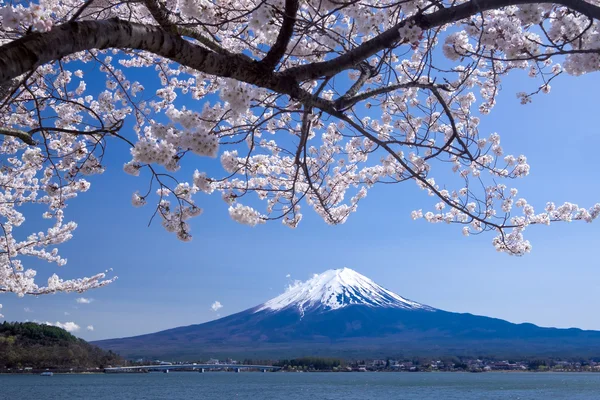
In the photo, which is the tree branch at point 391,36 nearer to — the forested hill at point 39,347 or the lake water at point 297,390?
the lake water at point 297,390

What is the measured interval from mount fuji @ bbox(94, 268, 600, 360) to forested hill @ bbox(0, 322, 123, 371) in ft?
101

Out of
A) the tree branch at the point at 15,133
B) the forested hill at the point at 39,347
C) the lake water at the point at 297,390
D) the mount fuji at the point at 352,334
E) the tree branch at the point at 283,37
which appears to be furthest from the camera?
the mount fuji at the point at 352,334

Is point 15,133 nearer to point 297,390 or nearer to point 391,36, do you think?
point 391,36

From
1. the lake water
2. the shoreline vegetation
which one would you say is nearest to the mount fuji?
the shoreline vegetation

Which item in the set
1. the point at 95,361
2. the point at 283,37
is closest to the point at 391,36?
the point at 283,37

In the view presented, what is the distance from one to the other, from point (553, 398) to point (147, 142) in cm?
3598

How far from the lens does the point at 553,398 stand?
32.7m

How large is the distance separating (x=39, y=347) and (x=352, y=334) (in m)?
61.3

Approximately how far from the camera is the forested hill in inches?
1801

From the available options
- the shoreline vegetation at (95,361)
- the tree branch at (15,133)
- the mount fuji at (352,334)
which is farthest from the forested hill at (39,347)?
the tree branch at (15,133)

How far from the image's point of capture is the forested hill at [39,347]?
45.8 meters

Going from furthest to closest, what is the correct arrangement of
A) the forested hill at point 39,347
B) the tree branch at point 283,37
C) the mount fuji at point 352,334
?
the mount fuji at point 352,334 → the forested hill at point 39,347 → the tree branch at point 283,37

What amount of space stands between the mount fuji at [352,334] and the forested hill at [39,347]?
30839 millimetres

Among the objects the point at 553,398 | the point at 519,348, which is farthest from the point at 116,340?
the point at 553,398
